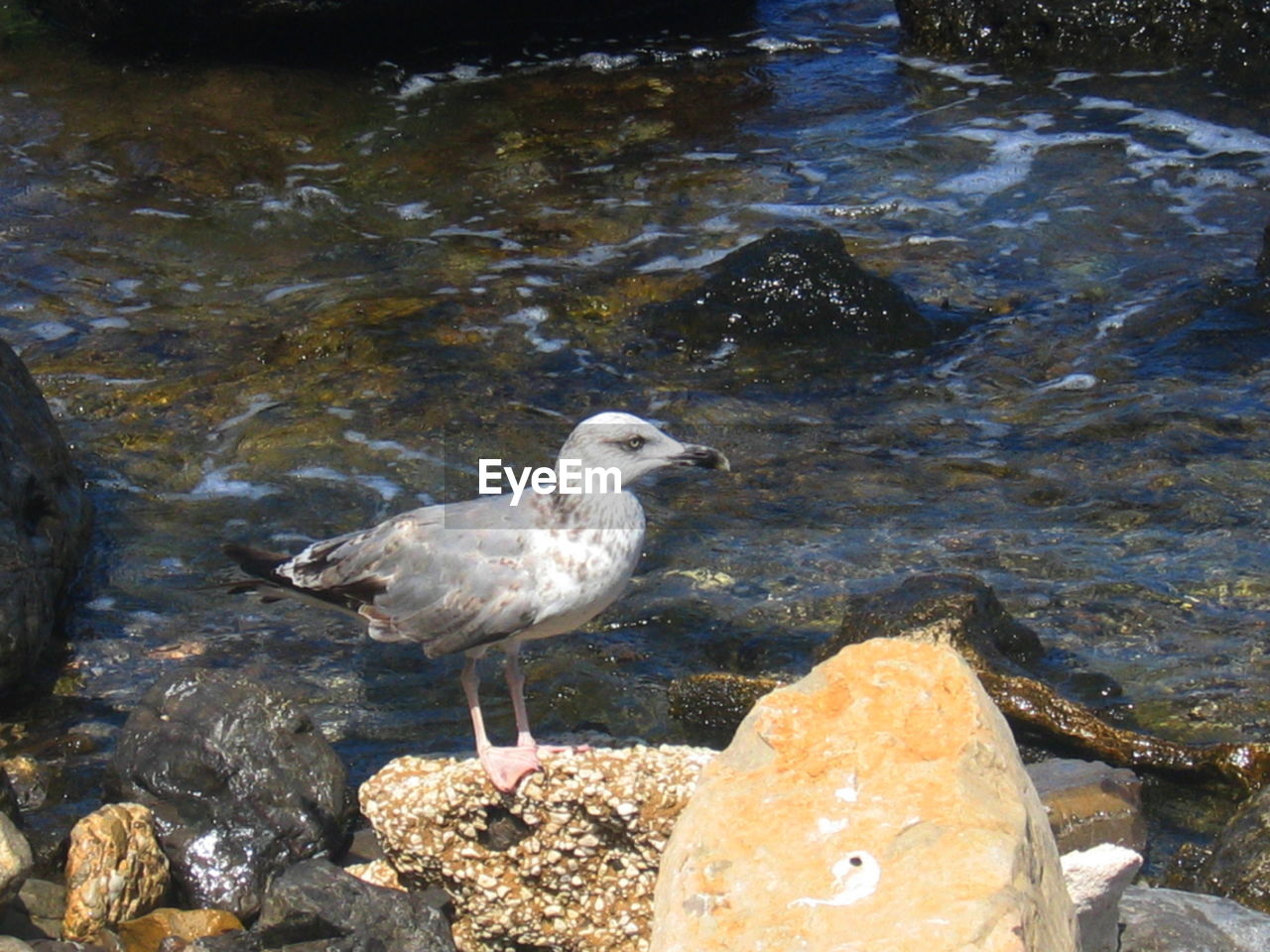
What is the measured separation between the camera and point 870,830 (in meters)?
3.22

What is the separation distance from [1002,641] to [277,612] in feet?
10.1

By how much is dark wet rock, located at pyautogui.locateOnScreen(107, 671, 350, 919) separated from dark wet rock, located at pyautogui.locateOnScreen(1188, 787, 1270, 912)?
8.91 feet

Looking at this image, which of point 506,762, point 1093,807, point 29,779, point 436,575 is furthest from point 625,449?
point 29,779

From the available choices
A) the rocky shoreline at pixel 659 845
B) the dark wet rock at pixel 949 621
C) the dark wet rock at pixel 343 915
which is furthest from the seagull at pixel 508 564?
the dark wet rock at pixel 949 621

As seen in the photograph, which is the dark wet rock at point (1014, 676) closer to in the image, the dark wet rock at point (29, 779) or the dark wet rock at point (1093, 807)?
the dark wet rock at point (1093, 807)

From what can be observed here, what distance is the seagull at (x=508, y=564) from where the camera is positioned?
4848 mm

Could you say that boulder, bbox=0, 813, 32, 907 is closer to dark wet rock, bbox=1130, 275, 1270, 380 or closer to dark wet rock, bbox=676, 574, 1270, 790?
dark wet rock, bbox=676, 574, 1270, 790

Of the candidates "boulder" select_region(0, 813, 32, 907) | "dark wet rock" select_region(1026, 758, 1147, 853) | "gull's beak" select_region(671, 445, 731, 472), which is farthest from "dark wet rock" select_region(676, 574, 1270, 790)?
"boulder" select_region(0, 813, 32, 907)

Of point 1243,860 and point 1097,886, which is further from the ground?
point 1097,886

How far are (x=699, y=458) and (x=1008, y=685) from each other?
1405mm

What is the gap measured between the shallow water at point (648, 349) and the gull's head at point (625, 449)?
121 centimetres

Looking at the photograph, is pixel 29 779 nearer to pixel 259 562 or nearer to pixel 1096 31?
pixel 259 562

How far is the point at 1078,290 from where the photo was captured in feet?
32.4

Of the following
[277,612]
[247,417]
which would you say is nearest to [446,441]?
[247,417]
